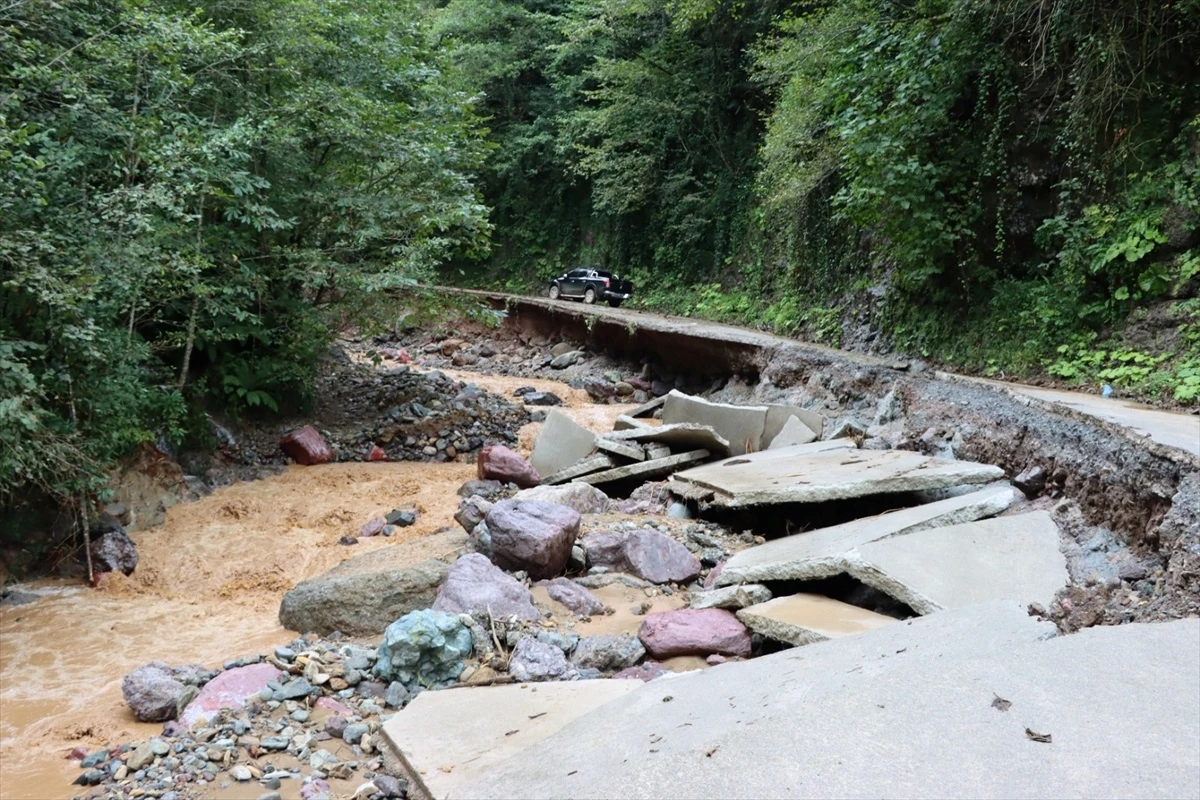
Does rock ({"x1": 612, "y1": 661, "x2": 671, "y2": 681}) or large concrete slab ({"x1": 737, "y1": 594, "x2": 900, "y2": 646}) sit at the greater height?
large concrete slab ({"x1": 737, "y1": 594, "x2": 900, "y2": 646})

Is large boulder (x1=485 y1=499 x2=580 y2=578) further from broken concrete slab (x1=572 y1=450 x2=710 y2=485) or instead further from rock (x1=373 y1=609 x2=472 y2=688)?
broken concrete slab (x1=572 y1=450 x2=710 y2=485)

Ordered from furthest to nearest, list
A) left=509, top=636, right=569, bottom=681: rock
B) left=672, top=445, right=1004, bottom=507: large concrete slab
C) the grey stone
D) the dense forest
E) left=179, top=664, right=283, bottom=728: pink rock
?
the dense forest, left=672, top=445, right=1004, bottom=507: large concrete slab, the grey stone, left=509, top=636, right=569, bottom=681: rock, left=179, top=664, right=283, bottom=728: pink rock

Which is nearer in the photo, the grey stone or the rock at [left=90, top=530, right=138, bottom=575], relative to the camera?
the grey stone

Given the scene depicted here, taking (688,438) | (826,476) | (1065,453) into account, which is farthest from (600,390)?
(1065,453)

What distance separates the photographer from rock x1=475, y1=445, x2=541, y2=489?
9352 mm

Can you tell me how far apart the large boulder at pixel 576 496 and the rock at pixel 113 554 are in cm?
354

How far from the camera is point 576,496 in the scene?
7633 millimetres

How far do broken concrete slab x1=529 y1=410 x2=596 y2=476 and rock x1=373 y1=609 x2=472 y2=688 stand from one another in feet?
18.2

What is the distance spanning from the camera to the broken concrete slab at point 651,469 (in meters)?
8.50

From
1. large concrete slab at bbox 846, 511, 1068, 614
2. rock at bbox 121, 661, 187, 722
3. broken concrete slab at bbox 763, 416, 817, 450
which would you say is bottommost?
rock at bbox 121, 661, 187, 722

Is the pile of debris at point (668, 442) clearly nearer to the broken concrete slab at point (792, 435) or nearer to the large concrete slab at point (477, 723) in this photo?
the broken concrete slab at point (792, 435)

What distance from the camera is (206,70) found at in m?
8.45

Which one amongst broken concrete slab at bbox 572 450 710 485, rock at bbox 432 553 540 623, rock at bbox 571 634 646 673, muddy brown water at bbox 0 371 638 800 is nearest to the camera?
rock at bbox 571 634 646 673

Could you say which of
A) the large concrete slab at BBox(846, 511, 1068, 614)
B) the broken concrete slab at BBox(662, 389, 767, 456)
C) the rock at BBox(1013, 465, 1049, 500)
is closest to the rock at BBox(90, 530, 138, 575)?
the broken concrete slab at BBox(662, 389, 767, 456)
